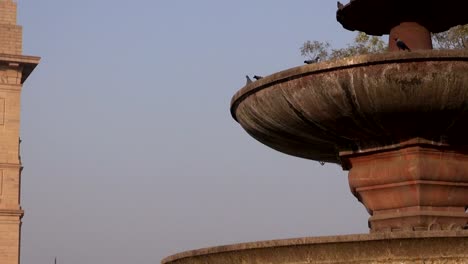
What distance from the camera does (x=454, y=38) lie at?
750 inches

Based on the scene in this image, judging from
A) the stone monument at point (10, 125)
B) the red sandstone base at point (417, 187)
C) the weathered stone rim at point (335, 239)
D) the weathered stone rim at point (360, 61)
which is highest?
the stone monument at point (10, 125)

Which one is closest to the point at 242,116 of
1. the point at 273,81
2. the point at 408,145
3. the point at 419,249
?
the point at 273,81

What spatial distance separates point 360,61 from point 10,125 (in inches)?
1425

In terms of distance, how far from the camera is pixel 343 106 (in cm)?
782

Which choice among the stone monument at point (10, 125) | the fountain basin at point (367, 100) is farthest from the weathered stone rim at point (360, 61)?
the stone monument at point (10, 125)

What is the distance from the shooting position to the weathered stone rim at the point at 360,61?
24.3 feet

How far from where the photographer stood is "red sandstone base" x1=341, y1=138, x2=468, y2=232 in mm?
8180

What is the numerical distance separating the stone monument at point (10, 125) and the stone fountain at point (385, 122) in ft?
107

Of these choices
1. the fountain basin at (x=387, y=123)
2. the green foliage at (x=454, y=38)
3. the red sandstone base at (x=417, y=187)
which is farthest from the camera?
the green foliage at (x=454, y=38)

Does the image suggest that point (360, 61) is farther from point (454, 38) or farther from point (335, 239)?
point (454, 38)

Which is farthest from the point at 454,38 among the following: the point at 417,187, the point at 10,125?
the point at 10,125

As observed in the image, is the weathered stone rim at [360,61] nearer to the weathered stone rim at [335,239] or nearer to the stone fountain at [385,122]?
the stone fountain at [385,122]

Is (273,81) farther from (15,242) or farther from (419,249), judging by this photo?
(15,242)

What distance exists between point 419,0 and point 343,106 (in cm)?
175
